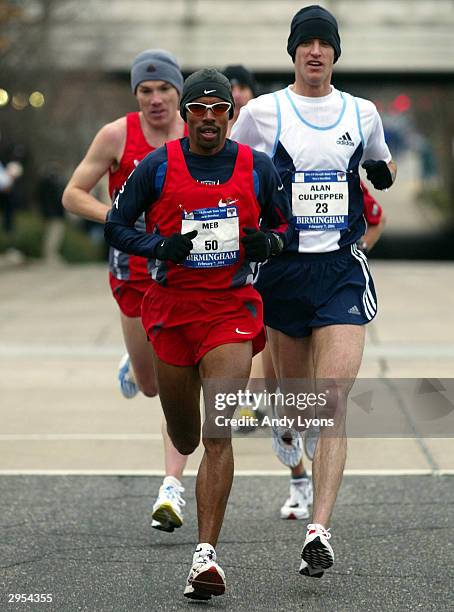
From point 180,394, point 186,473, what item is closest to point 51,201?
point 186,473

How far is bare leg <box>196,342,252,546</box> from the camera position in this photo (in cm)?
Answer: 544

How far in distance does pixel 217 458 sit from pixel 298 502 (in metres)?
1.45

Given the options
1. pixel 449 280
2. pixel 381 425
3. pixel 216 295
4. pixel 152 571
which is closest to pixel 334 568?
pixel 152 571

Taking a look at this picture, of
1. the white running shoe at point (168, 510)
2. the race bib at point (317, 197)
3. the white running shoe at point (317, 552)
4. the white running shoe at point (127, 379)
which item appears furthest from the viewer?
the white running shoe at point (127, 379)

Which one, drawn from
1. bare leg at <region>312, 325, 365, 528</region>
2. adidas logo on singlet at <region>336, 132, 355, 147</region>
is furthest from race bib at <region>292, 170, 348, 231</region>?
bare leg at <region>312, 325, 365, 528</region>

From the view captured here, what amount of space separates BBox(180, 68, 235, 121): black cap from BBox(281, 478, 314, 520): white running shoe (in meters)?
2.08

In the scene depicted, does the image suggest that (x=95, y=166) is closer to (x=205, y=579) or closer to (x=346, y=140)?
(x=346, y=140)

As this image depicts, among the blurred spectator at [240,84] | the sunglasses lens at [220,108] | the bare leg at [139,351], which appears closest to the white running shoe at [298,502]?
the bare leg at [139,351]

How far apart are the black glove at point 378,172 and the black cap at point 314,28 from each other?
500 millimetres

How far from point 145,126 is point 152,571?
234cm

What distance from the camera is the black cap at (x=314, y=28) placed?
6125 mm

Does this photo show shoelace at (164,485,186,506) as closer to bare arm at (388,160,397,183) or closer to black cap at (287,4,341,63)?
bare arm at (388,160,397,183)

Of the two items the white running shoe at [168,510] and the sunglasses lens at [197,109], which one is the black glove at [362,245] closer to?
the sunglasses lens at [197,109]

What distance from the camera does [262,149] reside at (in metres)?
6.21
